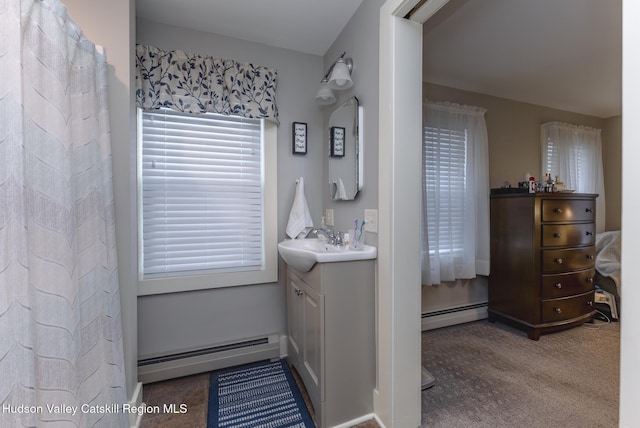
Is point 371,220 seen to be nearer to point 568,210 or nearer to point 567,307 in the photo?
point 568,210

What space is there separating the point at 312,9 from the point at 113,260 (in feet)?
6.05

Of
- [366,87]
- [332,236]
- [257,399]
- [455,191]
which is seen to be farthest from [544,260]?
[257,399]

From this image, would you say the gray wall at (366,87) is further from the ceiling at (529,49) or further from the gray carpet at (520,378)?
the gray carpet at (520,378)

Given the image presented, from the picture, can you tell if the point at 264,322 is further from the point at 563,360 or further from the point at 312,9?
the point at 563,360

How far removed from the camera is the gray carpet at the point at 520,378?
151cm

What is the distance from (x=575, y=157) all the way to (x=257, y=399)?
14.6 ft

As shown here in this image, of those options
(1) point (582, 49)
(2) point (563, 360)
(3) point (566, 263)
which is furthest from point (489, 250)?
(1) point (582, 49)

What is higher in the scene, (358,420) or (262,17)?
(262,17)

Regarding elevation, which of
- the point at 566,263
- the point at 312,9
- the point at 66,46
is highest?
the point at 312,9

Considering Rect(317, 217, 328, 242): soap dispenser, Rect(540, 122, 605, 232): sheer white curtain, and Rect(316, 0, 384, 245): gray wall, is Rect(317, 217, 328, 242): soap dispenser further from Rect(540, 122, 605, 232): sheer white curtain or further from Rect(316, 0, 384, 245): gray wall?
Rect(540, 122, 605, 232): sheer white curtain

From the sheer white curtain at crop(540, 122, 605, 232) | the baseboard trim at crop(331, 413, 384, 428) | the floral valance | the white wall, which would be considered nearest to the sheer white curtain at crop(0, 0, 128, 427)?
the floral valance

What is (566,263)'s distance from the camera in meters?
2.46

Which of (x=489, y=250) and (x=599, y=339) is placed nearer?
(x=599, y=339)

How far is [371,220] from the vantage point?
1534 millimetres
